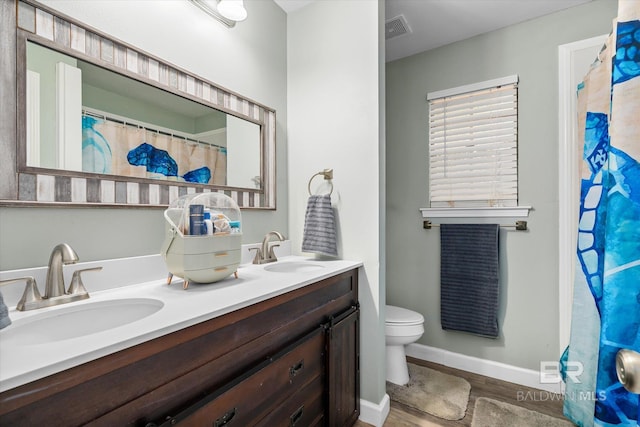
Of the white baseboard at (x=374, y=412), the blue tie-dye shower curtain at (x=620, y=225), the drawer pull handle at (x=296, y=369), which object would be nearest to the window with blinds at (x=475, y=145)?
the blue tie-dye shower curtain at (x=620, y=225)

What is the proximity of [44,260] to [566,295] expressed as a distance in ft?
8.84

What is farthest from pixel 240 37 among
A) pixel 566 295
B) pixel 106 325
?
pixel 566 295

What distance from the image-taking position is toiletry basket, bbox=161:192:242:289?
3.49 ft

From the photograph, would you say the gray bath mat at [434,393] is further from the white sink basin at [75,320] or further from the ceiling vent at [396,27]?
the ceiling vent at [396,27]

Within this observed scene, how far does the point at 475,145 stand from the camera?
2.22 metres

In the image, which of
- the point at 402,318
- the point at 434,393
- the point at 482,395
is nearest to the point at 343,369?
the point at 402,318

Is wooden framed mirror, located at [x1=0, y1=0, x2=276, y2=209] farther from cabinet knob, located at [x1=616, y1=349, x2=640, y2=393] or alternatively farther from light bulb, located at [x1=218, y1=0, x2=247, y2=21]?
cabinet knob, located at [x1=616, y1=349, x2=640, y2=393]

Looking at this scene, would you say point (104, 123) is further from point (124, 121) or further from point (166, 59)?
point (166, 59)

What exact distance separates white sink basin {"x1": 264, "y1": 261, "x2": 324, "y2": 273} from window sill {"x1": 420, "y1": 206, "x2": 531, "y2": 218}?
3.84 ft

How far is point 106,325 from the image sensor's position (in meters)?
0.92

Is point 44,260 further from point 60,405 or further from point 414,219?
point 414,219

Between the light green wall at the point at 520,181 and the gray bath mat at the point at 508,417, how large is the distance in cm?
39

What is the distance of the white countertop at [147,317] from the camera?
1.72 feet

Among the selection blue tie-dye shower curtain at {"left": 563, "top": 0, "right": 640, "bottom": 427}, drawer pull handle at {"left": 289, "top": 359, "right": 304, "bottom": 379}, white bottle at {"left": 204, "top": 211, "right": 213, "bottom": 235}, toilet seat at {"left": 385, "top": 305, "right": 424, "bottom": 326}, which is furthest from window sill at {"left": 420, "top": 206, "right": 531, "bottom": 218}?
white bottle at {"left": 204, "top": 211, "right": 213, "bottom": 235}
